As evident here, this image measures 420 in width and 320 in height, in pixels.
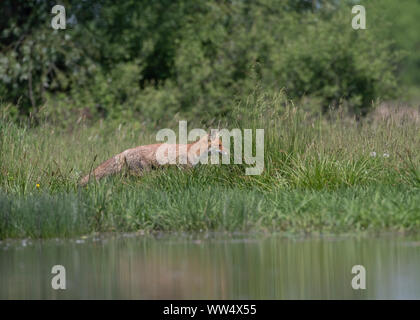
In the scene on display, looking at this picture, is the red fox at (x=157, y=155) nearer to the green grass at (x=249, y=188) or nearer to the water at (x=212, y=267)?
the green grass at (x=249, y=188)

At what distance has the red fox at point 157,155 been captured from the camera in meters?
11.5

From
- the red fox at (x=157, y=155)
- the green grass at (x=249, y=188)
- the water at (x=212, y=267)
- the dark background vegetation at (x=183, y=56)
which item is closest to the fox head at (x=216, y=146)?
the red fox at (x=157, y=155)

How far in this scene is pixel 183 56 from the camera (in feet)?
74.1

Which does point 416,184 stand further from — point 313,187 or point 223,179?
point 223,179

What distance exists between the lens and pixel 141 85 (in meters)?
25.0

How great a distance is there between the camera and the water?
21.0 feet

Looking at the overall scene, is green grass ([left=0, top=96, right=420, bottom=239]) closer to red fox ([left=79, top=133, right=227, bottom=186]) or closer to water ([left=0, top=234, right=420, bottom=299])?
red fox ([left=79, top=133, right=227, bottom=186])

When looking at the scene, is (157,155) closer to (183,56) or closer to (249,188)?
(249,188)

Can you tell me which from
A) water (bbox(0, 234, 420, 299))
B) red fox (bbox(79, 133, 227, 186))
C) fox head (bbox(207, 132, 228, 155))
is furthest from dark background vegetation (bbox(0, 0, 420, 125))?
water (bbox(0, 234, 420, 299))

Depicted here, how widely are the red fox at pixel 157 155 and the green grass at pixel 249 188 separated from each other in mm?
242

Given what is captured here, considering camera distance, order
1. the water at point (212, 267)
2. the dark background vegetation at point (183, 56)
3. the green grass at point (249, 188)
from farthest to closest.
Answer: the dark background vegetation at point (183, 56) < the green grass at point (249, 188) < the water at point (212, 267)

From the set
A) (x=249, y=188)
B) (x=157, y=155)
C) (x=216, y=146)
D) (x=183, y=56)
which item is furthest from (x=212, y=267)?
(x=183, y=56)

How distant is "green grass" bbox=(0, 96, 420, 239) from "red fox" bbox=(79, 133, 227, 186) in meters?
0.24
